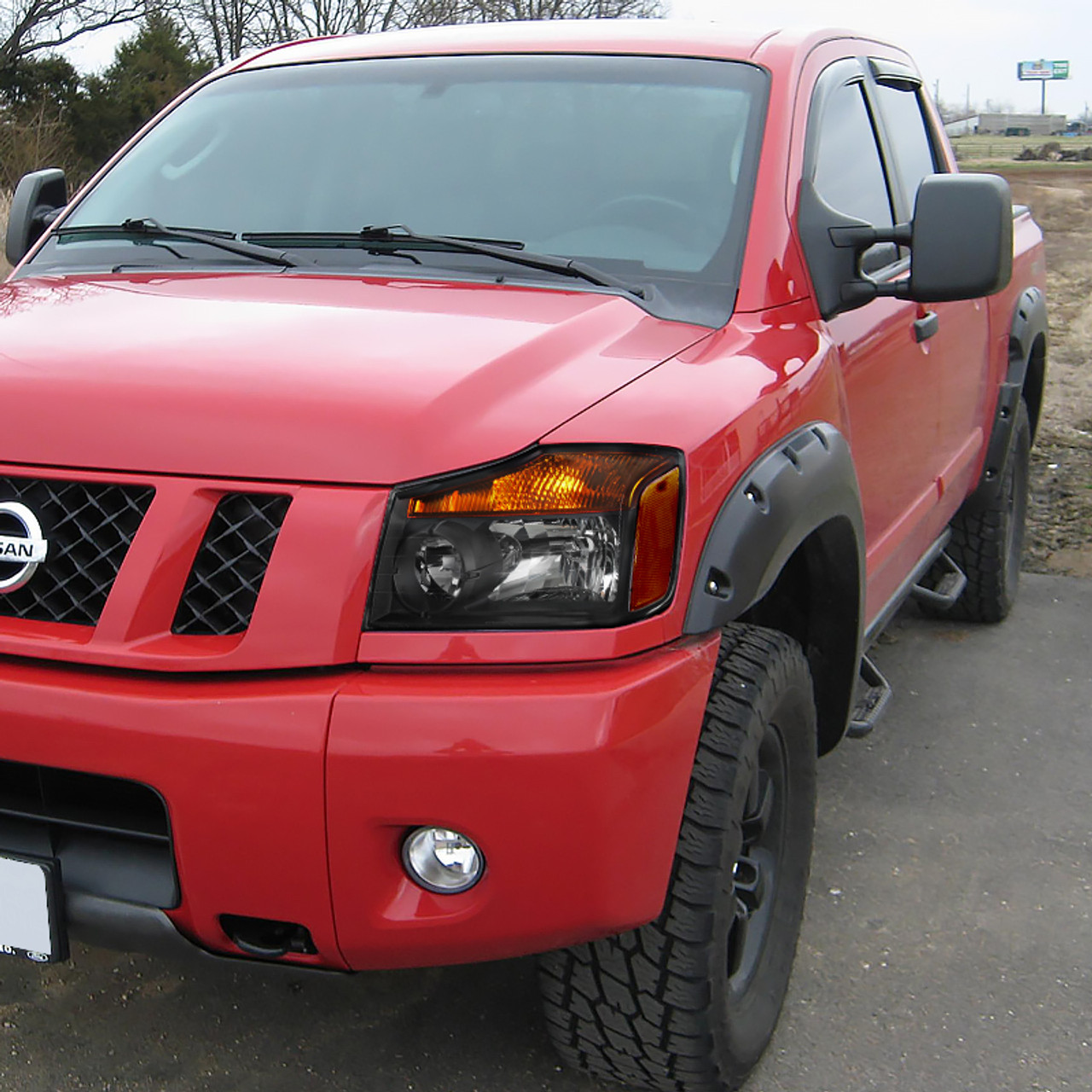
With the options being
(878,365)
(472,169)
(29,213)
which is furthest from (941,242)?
(29,213)

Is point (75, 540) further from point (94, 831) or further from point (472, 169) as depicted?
point (472, 169)

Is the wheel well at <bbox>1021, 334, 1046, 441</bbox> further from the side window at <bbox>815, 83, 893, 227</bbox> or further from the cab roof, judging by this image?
the cab roof

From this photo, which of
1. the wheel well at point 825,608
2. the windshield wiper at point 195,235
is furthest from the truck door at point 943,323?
the windshield wiper at point 195,235

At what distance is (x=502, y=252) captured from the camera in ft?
8.42

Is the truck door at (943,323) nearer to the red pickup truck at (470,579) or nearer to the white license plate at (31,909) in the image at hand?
the red pickup truck at (470,579)

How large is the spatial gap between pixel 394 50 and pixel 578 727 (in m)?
2.06

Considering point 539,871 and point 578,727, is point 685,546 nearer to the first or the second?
point 578,727

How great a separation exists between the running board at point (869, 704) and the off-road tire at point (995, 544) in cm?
138

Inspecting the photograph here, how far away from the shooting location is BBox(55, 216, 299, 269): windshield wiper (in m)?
2.66

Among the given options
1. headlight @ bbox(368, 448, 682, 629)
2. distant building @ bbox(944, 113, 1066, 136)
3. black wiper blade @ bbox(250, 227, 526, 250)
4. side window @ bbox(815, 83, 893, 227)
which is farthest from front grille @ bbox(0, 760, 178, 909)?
distant building @ bbox(944, 113, 1066, 136)

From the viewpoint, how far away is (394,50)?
125 inches

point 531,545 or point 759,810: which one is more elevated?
point 531,545

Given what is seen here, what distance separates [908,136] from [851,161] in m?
0.84

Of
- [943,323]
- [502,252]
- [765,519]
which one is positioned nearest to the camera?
[765,519]
